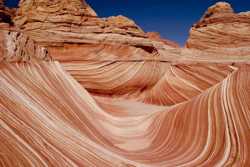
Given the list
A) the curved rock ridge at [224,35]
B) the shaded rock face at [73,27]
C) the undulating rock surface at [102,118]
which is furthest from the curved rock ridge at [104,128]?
the curved rock ridge at [224,35]

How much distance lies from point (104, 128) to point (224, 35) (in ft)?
25.3

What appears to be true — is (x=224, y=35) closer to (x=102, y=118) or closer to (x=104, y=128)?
(x=102, y=118)

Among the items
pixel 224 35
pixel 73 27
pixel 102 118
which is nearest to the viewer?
pixel 102 118

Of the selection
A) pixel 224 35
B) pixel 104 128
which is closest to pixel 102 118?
pixel 104 128

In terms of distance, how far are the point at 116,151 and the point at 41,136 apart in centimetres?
90

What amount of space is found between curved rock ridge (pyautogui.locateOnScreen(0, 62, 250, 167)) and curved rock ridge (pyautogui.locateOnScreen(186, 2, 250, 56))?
19.9 feet

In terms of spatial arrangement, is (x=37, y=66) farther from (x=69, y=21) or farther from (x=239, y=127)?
(x=69, y=21)

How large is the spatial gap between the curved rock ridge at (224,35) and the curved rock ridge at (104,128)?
19.9 ft

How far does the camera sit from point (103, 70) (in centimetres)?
898

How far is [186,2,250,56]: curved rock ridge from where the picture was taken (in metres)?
10.9

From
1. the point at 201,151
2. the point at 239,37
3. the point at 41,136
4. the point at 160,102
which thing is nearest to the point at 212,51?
the point at 239,37

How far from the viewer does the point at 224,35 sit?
36.1ft

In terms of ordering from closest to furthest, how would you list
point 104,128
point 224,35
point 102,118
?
point 104,128, point 102,118, point 224,35

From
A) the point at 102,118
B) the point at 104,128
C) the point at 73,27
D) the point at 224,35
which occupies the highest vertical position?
the point at 224,35
